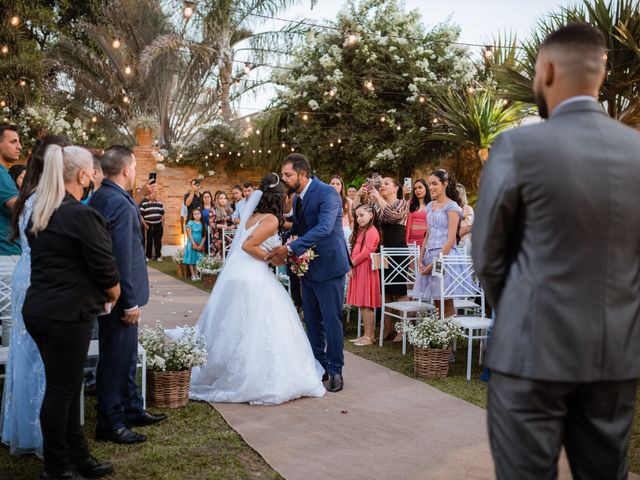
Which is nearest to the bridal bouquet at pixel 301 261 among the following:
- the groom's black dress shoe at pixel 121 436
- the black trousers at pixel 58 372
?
the groom's black dress shoe at pixel 121 436

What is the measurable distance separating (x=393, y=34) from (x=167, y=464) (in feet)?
47.2

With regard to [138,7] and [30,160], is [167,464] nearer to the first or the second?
[30,160]

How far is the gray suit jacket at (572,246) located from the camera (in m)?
1.73

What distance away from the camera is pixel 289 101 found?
17.5 metres

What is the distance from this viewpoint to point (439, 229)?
665cm

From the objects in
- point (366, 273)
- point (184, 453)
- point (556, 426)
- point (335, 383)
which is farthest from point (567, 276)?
point (366, 273)

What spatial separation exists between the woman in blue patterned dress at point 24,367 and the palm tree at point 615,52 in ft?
20.7

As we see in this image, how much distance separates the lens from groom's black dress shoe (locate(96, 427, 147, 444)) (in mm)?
4059

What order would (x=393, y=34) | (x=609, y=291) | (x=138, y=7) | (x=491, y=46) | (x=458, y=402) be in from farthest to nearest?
1. (x=138, y=7)
2. (x=393, y=34)
3. (x=491, y=46)
4. (x=458, y=402)
5. (x=609, y=291)

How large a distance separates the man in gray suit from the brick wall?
1810 centimetres

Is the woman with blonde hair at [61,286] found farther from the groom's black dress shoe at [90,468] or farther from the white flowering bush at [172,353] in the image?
the white flowering bush at [172,353]

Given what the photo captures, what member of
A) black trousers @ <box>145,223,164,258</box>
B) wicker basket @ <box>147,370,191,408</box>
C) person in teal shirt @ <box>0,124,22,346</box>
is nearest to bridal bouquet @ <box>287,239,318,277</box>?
wicker basket @ <box>147,370,191,408</box>

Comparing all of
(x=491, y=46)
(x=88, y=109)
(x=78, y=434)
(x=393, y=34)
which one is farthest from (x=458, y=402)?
(x=88, y=109)

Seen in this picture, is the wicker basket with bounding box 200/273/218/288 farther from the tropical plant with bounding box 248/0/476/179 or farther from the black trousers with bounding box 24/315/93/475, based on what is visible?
the black trousers with bounding box 24/315/93/475
